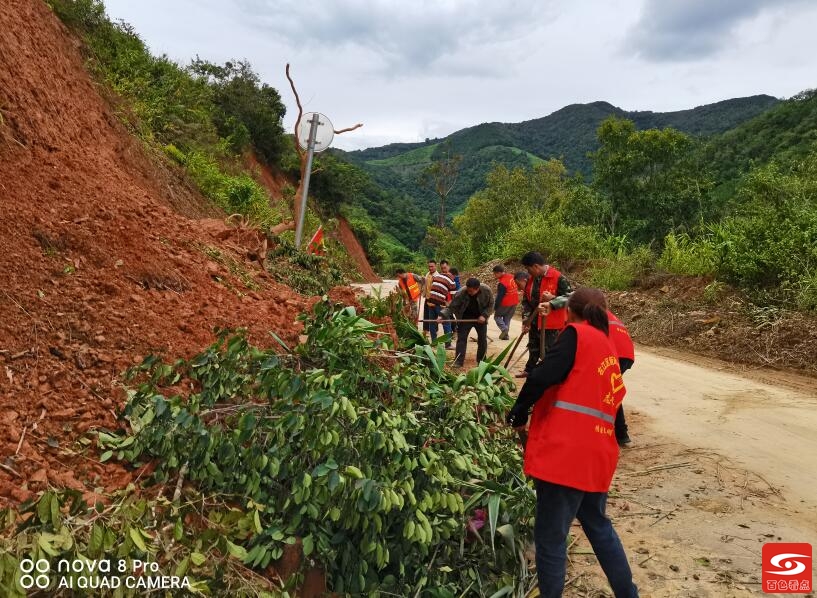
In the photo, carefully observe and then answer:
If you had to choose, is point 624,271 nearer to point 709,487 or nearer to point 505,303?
point 505,303

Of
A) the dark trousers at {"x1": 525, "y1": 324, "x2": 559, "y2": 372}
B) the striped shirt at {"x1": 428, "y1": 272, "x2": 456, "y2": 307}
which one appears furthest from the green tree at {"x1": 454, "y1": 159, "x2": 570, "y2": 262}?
the dark trousers at {"x1": 525, "y1": 324, "x2": 559, "y2": 372}

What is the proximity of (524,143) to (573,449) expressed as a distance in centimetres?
12525

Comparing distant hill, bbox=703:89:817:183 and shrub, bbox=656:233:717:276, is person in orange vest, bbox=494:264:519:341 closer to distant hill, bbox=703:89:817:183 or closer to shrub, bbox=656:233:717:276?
shrub, bbox=656:233:717:276

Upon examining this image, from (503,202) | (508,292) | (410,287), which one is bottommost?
(508,292)

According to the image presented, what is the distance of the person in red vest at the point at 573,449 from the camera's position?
2396 mm

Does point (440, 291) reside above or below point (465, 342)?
above

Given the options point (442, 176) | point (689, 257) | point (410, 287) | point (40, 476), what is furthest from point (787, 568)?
point (442, 176)

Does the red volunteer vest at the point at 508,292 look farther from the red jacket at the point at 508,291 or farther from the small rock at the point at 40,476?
the small rock at the point at 40,476

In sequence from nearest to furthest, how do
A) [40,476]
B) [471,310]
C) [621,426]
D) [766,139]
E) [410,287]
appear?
[40,476] < [621,426] < [471,310] < [410,287] < [766,139]

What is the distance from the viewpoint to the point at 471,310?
739 cm

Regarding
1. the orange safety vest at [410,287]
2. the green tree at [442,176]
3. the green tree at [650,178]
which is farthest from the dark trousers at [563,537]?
the green tree at [442,176]

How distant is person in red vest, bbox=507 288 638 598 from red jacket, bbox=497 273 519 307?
6.30 meters

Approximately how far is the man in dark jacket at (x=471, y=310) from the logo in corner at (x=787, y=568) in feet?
13.7

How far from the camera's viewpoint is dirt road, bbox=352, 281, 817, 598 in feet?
9.48
